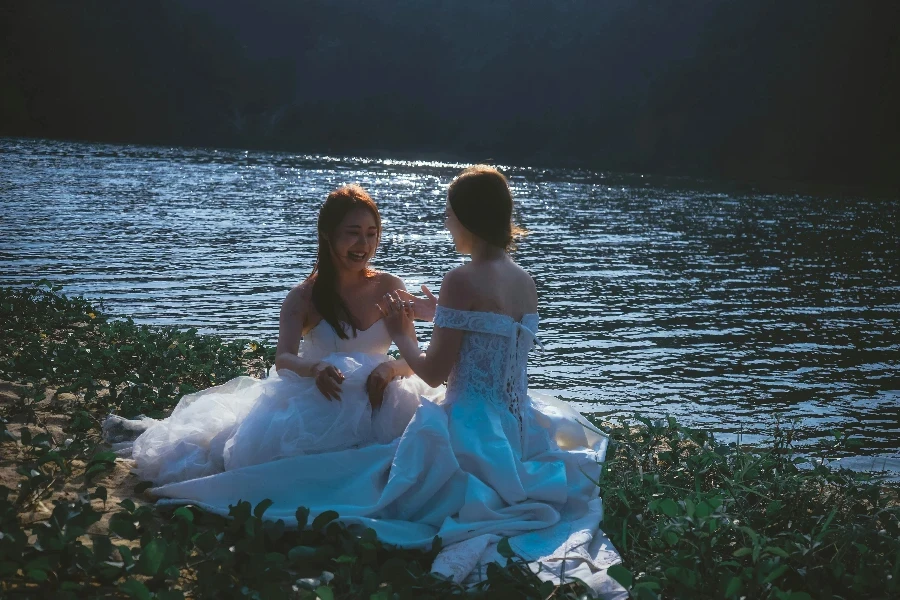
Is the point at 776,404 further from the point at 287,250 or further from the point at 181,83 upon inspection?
the point at 181,83

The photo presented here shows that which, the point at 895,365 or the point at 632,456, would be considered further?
the point at 895,365

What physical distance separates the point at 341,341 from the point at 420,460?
1279mm

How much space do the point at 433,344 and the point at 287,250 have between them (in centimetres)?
2020

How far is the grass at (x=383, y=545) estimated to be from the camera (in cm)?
365

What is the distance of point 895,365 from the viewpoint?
1412cm

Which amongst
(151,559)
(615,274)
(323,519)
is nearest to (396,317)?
(323,519)

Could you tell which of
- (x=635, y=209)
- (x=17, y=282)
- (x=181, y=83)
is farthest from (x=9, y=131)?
(x=17, y=282)

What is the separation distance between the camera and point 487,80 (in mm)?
117375

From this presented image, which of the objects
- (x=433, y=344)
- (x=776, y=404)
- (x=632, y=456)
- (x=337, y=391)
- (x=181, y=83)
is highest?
(x=181, y=83)

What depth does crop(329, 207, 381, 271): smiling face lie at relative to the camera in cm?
550

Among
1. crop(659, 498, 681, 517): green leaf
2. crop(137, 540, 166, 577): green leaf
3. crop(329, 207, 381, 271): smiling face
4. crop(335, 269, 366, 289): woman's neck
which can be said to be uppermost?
crop(329, 207, 381, 271): smiling face

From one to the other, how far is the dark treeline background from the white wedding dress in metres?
68.7

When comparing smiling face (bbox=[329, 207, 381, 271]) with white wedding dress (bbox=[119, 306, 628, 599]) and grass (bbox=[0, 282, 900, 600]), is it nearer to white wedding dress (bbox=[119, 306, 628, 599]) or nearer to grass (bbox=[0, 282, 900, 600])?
white wedding dress (bbox=[119, 306, 628, 599])

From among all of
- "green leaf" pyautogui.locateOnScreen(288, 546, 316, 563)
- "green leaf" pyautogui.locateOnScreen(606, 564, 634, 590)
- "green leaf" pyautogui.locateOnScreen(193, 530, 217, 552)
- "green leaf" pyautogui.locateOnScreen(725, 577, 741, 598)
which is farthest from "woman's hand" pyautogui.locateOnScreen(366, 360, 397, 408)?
"green leaf" pyautogui.locateOnScreen(725, 577, 741, 598)
